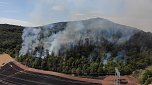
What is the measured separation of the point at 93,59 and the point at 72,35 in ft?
40.8

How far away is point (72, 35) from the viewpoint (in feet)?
213

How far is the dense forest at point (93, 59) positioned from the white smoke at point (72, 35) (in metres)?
1.70

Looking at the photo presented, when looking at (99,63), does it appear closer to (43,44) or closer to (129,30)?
(43,44)

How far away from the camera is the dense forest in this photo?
4900 cm

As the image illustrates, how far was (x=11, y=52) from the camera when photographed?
60.8 metres

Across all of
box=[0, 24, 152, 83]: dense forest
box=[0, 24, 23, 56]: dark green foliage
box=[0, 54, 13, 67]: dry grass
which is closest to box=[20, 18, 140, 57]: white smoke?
box=[0, 24, 23, 56]: dark green foliage

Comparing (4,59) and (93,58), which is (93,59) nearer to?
(93,58)

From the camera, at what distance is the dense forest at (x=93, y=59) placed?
49000 millimetres

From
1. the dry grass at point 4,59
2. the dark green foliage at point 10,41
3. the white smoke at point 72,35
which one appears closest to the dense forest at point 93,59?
the dark green foliage at point 10,41

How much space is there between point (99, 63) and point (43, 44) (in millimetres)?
14249

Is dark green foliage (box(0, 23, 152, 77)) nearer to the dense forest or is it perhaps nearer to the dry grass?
the dense forest

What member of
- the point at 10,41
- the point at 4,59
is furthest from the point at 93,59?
the point at 10,41

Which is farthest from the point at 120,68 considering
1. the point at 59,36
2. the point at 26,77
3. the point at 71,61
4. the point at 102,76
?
the point at 59,36

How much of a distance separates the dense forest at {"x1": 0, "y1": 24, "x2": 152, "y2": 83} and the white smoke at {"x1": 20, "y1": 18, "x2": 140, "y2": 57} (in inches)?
67.1
